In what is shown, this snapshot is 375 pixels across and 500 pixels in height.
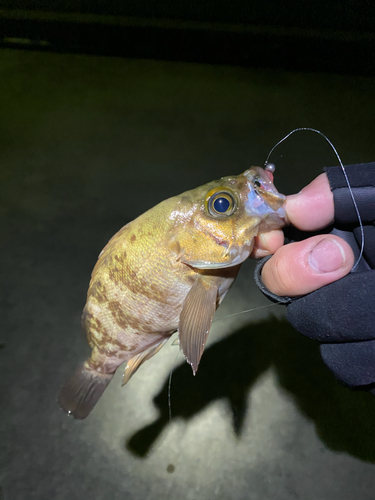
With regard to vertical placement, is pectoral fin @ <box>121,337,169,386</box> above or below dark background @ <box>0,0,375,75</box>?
below

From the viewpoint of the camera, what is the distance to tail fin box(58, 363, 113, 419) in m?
1.11

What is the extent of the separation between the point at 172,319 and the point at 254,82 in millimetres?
2928

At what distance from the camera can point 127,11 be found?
2949 millimetres

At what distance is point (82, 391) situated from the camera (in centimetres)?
111

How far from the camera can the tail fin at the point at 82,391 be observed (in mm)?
1108

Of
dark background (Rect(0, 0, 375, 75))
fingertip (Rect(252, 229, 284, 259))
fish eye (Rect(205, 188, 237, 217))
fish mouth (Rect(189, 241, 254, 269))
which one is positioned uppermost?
dark background (Rect(0, 0, 375, 75))

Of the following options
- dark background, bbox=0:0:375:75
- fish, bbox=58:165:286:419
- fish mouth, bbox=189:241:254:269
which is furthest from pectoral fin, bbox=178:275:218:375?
dark background, bbox=0:0:375:75

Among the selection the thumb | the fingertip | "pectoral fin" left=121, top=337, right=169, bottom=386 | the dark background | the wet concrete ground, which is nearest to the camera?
the thumb

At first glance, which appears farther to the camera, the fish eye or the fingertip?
the fingertip

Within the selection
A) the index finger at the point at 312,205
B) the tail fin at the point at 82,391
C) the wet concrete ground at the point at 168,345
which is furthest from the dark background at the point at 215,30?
the tail fin at the point at 82,391

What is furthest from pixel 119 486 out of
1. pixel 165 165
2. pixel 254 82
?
pixel 254 82

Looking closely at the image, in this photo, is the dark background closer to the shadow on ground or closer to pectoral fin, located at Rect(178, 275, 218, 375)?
the shadow on ground

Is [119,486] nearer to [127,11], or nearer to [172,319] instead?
[172,319]

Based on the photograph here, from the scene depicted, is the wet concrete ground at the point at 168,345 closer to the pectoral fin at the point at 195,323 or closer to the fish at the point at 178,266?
the fish at the point at 178,266
